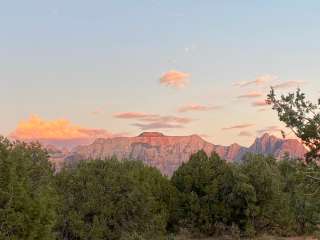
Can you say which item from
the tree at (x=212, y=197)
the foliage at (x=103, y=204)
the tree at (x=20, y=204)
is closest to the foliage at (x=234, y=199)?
the tree at (x=212, y=197)

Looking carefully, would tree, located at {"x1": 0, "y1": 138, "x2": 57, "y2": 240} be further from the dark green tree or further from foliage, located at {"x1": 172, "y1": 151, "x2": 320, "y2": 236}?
the dark green tree

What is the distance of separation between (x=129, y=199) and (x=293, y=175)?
17283 mm

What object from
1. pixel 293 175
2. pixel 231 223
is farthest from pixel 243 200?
A: pixel 293 175

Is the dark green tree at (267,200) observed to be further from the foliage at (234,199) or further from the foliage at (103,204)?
the foliage at (103,204)

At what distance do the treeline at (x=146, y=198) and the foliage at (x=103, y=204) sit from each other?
6cm

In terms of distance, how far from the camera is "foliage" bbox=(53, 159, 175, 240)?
27991 mm

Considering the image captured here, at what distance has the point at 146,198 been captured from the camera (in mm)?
30375

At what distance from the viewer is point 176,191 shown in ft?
137

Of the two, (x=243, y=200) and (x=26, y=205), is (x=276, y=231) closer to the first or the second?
(x=243, y=200)

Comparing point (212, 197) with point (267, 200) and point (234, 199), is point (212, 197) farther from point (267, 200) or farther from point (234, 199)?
point (267, 200)

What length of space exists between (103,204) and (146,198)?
9.58 feet

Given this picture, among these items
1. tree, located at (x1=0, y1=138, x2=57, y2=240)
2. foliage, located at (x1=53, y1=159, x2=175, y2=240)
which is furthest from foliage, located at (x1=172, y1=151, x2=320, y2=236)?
tree, located at (x1=0, y1=138, x2=57, y2=240)

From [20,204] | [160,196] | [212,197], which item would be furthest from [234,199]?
[20,204]

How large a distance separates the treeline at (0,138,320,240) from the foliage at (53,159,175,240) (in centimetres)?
6
